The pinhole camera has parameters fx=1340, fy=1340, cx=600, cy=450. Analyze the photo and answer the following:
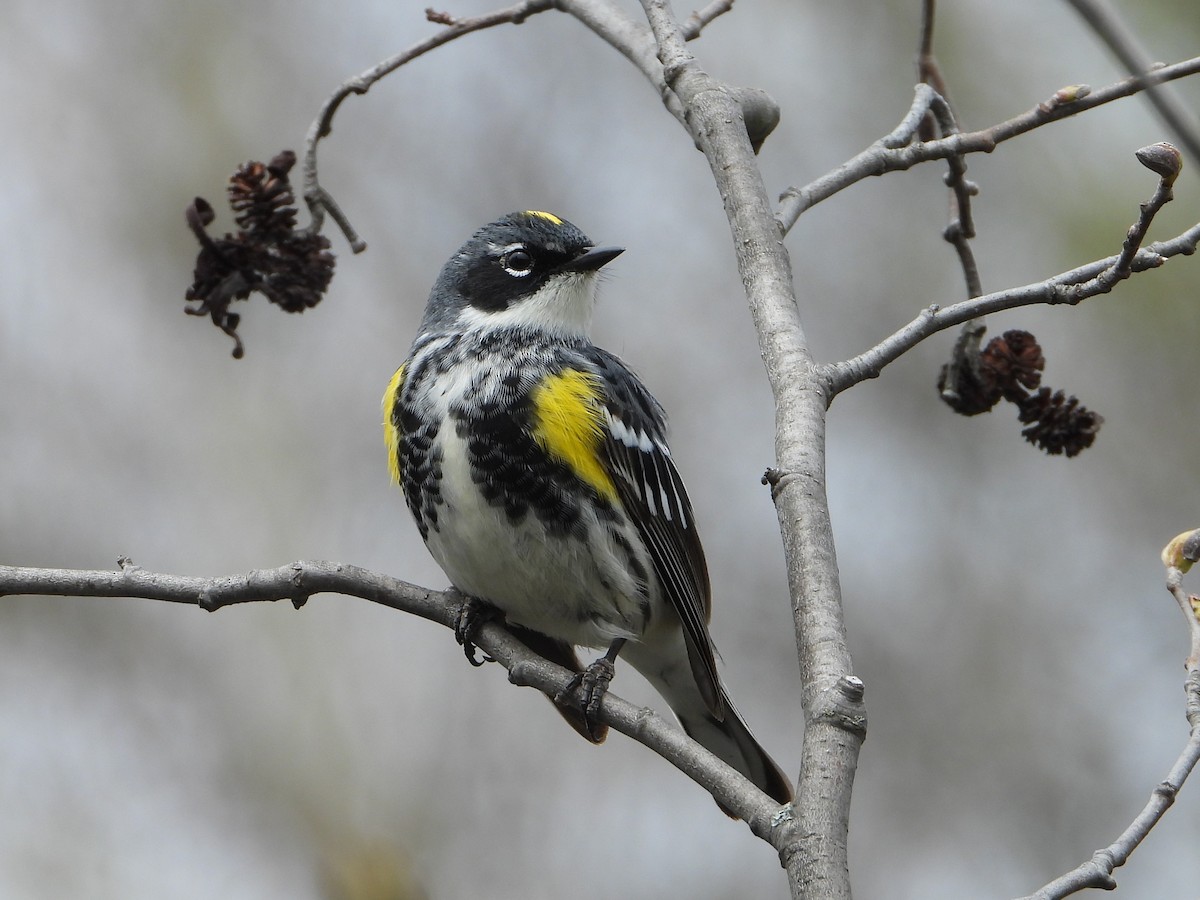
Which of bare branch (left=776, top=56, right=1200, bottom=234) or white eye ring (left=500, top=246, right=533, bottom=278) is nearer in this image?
bare branch (left=776, top=56, right=1200, bottom=234)

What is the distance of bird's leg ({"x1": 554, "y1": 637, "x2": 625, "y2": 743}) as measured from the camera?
3.11 m

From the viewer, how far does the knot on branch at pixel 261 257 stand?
3.46 meters

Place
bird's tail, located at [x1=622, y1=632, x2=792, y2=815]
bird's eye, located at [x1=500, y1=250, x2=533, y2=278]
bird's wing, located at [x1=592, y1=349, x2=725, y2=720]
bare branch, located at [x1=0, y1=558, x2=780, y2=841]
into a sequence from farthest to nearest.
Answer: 1. bird's eye, located at [x1=500, y1=250, x2=533, y2=278]
2. bird's tail, located at [x1=622, y1=632, x2=792, y2=815]
3. bird's wing, located at [x1=592, y1=349, x2=725, y2=720]
4. bare branch, located at [x1=0, y1=558, x2=780, y2=841]

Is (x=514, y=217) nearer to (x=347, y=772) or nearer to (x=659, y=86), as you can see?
(x=659, y=86)

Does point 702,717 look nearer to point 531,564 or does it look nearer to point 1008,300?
point 531,564

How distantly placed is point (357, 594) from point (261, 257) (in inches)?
41.3

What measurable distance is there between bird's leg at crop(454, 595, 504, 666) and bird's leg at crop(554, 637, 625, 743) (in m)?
0.33

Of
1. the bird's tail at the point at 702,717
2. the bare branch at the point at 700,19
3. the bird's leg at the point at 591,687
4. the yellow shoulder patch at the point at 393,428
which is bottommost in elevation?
the bird's leg at the point at 591,687

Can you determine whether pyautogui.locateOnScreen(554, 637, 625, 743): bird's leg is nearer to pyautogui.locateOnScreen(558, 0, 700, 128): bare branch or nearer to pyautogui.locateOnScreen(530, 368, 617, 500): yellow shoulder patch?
pyautogui.locateOnScreen(530, 368, 617, 500): yellow shoulder patch

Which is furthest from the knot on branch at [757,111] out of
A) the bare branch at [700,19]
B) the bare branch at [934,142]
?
the bare branch at [700,19]

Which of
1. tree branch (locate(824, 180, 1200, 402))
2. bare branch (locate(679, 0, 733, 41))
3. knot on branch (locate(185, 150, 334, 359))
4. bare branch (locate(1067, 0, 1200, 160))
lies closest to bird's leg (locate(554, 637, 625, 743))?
tree branch (locate(824, 180, 1200, 402))

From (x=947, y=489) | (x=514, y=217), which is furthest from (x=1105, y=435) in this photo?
(x=514, y=217)

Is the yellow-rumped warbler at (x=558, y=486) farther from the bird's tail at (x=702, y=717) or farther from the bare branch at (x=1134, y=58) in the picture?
the bare branch at (x=1134, y=58)

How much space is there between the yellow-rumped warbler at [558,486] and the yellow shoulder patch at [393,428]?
1 centimetres
